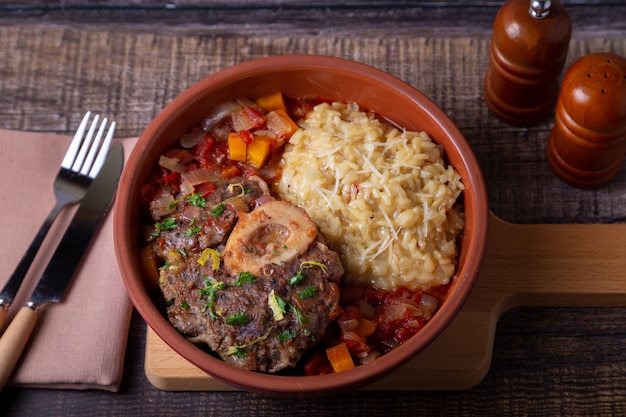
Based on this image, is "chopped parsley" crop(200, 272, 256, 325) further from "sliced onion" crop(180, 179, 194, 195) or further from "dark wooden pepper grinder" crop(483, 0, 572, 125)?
"dark wooden pepper grinder" crop(483, 0, 572, 125)

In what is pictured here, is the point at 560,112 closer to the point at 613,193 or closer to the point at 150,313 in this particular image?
the point at 613,193

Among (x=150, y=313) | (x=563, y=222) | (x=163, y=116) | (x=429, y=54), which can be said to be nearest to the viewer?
(x=150, y=313)

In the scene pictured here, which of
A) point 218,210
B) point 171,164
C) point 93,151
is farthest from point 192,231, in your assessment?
point 93,151

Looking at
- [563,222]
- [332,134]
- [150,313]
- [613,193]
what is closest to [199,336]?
[150,313]

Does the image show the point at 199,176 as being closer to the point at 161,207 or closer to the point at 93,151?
the point at 161,207

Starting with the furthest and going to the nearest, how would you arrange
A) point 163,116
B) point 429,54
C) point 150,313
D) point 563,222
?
point 429,54, point 563,222, point 163,116, point 150,313

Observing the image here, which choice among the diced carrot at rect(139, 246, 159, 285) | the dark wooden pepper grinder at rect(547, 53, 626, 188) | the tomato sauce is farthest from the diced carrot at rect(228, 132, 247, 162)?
the dark wooden pepper grinder at rect(547, 53, 626, 188)
